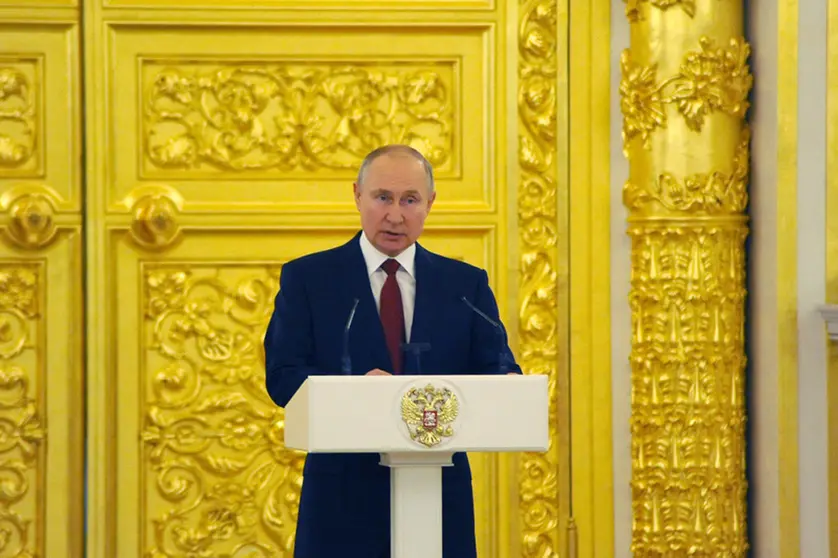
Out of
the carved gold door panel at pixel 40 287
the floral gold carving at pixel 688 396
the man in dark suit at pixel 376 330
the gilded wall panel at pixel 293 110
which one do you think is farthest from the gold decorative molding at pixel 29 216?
the floral gold carving at pixel 688 396

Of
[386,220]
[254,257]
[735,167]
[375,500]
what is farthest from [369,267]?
[735,167]

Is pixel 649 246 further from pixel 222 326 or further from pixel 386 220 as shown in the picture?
pixel 386 220

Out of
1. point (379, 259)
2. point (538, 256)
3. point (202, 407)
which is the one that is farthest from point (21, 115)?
point (379, 259)

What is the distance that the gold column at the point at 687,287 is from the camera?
4320 millimetres

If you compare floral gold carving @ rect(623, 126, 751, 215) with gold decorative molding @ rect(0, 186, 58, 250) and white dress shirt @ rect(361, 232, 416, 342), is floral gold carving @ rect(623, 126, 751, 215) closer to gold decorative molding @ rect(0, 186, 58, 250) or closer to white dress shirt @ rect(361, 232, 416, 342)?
white dress shirt @ rect(361, 232, 416, 342)

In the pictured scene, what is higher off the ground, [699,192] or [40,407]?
[699,192]

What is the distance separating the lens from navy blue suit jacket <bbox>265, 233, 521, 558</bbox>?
8.83 ft

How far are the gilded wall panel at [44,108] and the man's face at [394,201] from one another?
1855 millimetres

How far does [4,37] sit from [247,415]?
1490mm

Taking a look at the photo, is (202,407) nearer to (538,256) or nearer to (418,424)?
(538,256)

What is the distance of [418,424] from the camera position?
7.75 feet

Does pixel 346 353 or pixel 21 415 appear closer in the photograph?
pixel 346 353

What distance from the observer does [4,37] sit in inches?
171

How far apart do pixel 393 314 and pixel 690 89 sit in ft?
6.45
